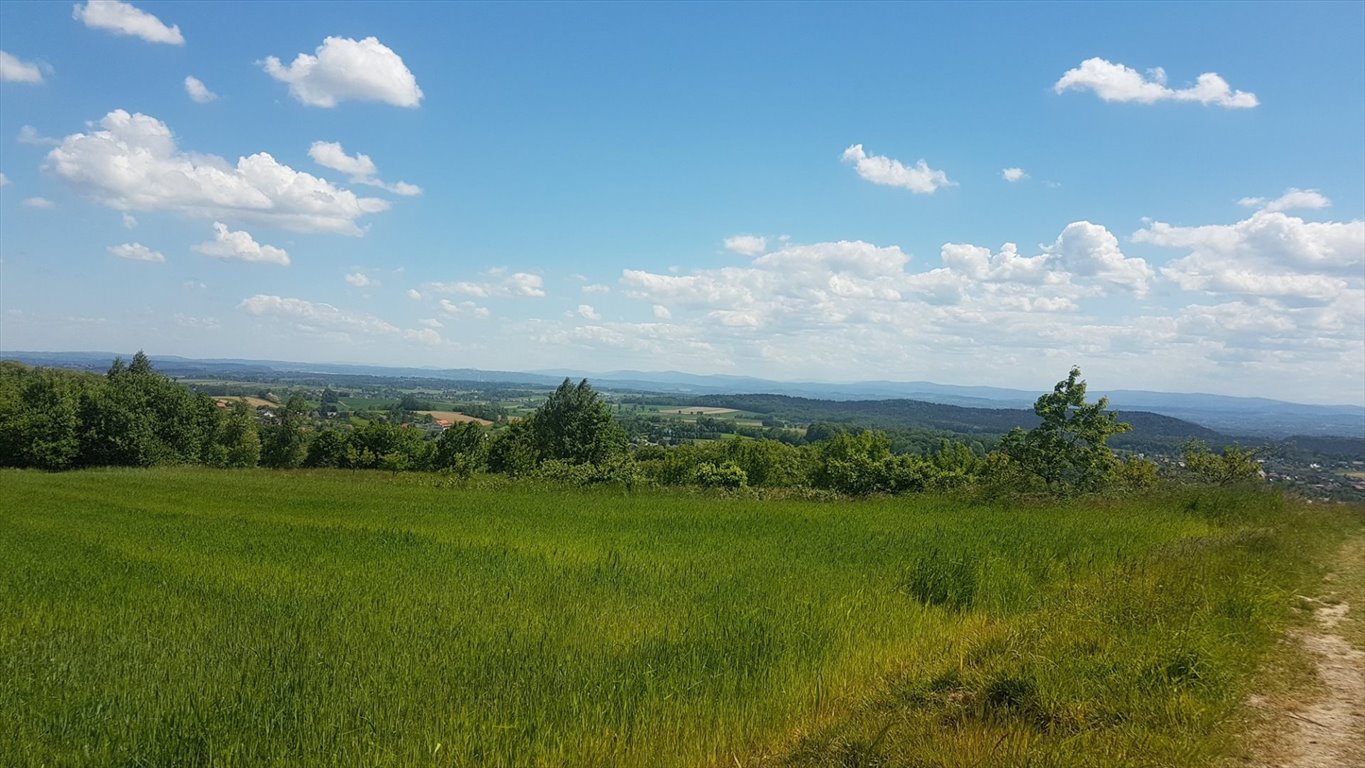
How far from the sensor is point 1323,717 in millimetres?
5363

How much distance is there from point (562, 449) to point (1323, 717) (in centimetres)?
5005

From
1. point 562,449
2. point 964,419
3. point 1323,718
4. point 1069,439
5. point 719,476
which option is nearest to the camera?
point 1323,718

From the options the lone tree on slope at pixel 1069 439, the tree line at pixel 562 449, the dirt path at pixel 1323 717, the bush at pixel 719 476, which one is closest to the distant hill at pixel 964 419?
the tree line at pixel 562 449

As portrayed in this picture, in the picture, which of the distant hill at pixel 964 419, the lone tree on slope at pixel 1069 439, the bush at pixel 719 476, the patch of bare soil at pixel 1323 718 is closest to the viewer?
the patch of bare soil at pixel 1323 718

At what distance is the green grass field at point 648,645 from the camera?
4719mm

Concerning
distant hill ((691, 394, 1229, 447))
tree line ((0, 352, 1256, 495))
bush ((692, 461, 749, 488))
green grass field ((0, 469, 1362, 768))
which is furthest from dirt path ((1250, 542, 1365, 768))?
distant hill ((691, 394, 1229, 447))

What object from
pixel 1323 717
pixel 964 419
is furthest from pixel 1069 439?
pixel 964 419

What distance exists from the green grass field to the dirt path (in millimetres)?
268

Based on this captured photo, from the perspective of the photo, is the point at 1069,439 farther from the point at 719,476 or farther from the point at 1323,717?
the point at 1323,717

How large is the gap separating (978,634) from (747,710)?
3419 mm

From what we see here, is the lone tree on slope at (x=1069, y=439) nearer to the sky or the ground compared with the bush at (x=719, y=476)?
nearer to the sky

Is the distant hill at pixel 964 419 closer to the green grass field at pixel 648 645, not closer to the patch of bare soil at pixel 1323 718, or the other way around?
the green grass field at pixel 648 645

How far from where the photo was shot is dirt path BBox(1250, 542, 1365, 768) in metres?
4.69

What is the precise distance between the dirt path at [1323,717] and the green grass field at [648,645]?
Answer: 268 mm
